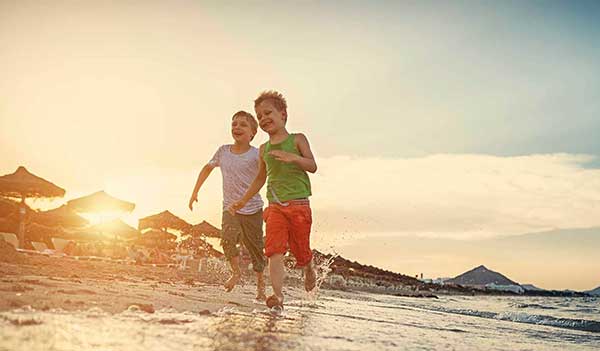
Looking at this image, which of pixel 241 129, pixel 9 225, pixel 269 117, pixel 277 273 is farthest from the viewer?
pixel 9 225

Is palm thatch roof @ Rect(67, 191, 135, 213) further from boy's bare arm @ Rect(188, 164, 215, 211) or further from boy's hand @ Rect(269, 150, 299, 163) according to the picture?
boy's hand @ Rect(269, 150, 299, 163)

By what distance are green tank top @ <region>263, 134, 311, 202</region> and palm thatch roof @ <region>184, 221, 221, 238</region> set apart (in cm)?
2304

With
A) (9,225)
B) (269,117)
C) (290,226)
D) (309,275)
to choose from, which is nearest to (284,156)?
(269,117)

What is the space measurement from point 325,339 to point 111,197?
2544 cm

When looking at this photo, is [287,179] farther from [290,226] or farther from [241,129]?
[241,129]

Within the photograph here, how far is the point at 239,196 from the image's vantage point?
19.2 feet

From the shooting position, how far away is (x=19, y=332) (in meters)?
1.91

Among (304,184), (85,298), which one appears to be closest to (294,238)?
(304,184)

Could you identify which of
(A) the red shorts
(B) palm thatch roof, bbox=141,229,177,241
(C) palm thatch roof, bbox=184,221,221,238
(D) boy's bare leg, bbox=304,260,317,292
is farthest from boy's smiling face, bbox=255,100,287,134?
(B) palm thatch roof, bbox=141,229,177,241

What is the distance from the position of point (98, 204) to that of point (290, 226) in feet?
75.5

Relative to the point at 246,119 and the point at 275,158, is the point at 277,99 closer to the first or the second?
the point at 275,158

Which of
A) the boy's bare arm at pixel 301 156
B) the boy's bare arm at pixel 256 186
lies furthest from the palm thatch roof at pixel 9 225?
the boy's bare arm at pixel 301 156

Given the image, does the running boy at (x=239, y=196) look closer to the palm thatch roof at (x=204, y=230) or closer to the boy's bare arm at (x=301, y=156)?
the boy's bare arm at (x=301, y=156)

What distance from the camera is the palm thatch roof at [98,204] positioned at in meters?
25.5
